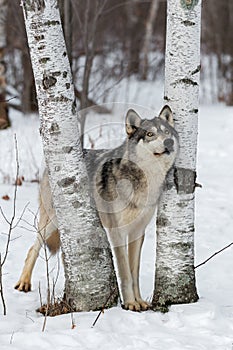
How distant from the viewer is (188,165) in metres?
3.74

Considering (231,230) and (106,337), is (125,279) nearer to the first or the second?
(106,337)

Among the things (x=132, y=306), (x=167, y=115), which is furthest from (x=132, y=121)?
(x=132, y=306)

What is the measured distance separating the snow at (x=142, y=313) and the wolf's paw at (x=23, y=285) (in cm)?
6

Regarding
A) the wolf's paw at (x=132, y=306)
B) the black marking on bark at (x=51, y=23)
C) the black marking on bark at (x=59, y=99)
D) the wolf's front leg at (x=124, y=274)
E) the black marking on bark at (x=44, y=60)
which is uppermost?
the black marking on bark at (x=51, y=23)

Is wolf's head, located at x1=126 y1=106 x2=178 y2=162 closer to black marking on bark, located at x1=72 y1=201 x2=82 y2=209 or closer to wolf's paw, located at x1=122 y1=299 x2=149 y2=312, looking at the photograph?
black marking on bark, located at x1=72 y1=201 x2=82 y2=209

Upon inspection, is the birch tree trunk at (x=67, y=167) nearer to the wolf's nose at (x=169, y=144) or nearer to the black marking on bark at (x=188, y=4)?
the wolf's nose at (x=169, y=144)

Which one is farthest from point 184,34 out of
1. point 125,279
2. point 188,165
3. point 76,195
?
point 125,279

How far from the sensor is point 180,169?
12.3 ft

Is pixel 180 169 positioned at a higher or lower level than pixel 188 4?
lower

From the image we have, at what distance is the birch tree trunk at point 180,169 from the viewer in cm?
358

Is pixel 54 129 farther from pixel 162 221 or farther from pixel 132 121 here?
pixel 162 221

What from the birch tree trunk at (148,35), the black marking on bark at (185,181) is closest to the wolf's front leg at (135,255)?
the black marking on bark at (185,181)

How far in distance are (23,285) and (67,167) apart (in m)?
1.20

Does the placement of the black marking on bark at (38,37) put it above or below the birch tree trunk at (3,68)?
above
